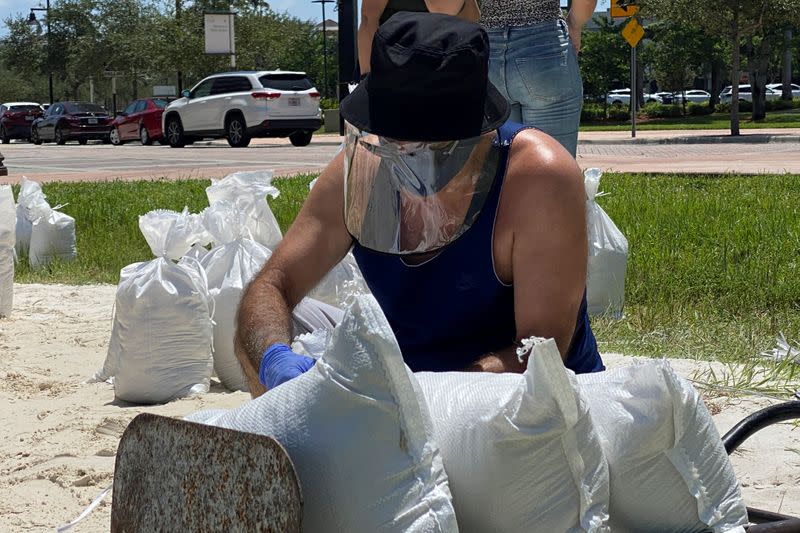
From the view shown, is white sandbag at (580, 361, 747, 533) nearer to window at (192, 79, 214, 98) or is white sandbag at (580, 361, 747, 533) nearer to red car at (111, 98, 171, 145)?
window at (192, 79, 214, 98)

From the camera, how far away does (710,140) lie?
786 inches

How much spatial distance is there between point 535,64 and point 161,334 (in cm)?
157

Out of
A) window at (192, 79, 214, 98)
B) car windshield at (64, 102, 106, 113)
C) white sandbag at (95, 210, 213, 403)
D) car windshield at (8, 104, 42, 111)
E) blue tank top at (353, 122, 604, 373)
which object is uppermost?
window at (192, 79, 214, 98)

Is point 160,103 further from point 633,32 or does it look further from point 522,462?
point 522,462

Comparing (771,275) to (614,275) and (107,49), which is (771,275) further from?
(107,49)

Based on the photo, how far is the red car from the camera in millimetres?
27219

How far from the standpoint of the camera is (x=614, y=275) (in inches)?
190

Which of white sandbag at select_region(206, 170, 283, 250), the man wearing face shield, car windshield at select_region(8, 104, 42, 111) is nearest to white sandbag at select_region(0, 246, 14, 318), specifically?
white sandbag at select_region(206, 170, 283, 250)

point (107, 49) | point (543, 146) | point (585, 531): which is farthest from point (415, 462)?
point (107, 49)

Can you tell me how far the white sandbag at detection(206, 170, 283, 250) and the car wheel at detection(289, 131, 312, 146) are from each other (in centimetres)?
1892

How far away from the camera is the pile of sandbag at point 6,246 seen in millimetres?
5039

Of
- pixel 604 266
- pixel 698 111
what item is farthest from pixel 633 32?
pixel 604 266

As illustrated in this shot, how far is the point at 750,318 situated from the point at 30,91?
74544 millimetres

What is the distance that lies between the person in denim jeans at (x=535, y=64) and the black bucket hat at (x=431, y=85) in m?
1.81
